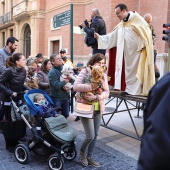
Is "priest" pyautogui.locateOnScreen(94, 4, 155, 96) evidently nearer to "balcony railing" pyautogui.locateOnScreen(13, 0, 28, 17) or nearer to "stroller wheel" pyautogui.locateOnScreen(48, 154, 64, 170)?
"stroller wheel" pyautogui.locateOnScreen(48, 154, 64, 170)

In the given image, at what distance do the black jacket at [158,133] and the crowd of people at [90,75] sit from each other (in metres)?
2.21

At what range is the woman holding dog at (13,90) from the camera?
386cm

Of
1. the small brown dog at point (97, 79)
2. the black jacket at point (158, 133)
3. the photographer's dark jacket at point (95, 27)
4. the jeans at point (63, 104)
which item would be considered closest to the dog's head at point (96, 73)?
the small brown dog at point (97, 79)

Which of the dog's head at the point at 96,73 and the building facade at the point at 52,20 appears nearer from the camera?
the dog's head at the point at 96,73

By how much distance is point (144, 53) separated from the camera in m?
4.23

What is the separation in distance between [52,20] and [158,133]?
9.12 metres

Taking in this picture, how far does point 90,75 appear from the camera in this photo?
337 cm

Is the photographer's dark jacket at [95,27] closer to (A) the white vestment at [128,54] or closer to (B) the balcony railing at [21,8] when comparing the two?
(A) the white vestment at [128,54]

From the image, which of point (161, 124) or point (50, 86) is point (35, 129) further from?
point (161, 124)

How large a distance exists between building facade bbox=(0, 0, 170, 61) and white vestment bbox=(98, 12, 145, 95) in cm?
628

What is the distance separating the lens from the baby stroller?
10.8ft

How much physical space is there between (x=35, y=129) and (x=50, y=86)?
1.23 metres

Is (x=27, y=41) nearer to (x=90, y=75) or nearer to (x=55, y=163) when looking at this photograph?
(x=90, y=75)

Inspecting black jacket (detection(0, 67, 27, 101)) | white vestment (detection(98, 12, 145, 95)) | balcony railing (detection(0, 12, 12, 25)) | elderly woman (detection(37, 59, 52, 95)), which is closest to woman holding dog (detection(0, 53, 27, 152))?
black jacket (detection(0, 67, 27, 101))
